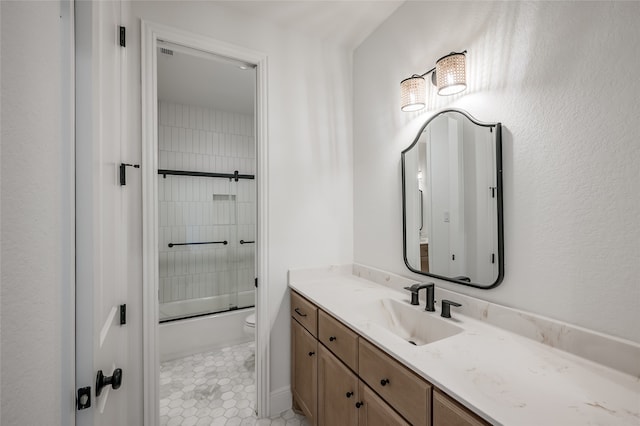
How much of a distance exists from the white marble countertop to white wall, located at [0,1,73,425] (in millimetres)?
893

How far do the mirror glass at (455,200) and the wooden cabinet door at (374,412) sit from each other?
2.22 feet

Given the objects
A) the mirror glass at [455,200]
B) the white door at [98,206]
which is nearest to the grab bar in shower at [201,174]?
the white door at [98,206]

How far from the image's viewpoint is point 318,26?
1933 mm

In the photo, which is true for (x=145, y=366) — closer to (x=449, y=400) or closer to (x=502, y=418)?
(x=449, y=400)

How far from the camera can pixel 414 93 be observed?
1.56 m

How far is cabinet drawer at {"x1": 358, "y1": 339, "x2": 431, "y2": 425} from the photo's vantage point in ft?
2.82

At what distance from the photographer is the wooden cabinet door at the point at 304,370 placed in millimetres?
1572

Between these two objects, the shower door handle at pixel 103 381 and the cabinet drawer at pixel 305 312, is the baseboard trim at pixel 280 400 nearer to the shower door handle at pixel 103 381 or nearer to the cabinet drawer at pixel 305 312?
the cabinet drawer at pixel 305 312

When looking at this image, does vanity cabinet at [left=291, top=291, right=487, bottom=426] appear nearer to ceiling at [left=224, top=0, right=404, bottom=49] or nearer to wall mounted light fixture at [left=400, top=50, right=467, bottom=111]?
wall mounted light fixture at [left=400, top=50, right=467, bottom=111]

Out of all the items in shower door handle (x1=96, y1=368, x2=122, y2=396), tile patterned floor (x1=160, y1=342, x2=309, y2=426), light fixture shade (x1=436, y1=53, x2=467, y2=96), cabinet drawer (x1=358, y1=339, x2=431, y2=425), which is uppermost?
light fixture shade (x1=436, y1=53, x2=467, y2=96)

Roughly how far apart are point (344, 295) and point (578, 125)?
129 centimetres

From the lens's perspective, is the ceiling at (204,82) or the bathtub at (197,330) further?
the bathtub at (197,330)

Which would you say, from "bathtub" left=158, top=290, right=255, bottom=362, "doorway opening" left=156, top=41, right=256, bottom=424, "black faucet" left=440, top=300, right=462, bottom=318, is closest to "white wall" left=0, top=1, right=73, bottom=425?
"black faucet" left=440, top=300, right=462, bottom=318

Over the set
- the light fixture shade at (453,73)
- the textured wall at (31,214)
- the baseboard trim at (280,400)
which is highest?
the light fixture shade at (453,73)
